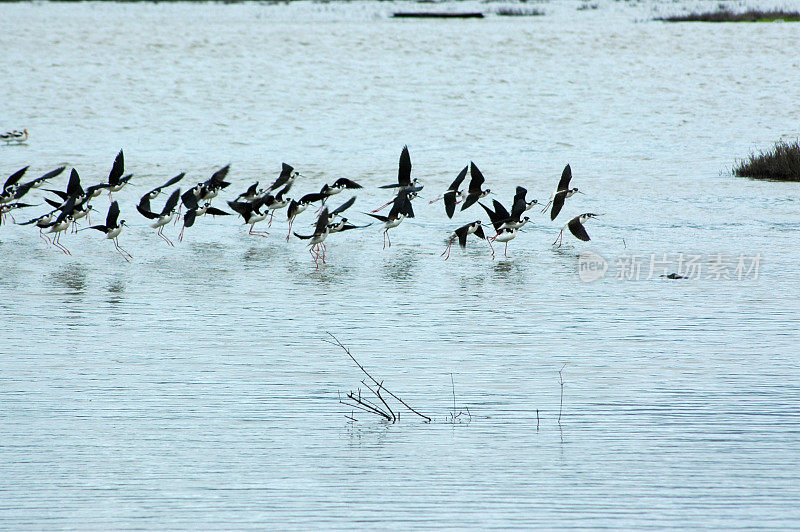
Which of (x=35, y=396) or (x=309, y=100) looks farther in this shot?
(x=309, y=100)

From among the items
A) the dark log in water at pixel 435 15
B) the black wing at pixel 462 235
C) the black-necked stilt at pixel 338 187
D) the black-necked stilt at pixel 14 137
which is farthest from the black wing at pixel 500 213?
the dark log in water at pixel 435 15

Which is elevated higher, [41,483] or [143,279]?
[143,279]

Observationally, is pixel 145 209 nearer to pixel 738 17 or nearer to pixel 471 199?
pixel 471 199

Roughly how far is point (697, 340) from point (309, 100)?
22.6m

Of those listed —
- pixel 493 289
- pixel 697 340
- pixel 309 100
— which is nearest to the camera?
pixel 697 340

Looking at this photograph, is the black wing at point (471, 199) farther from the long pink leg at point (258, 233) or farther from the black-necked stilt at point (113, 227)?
the black-necked stilt at point (113, 227)

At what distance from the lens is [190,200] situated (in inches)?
562

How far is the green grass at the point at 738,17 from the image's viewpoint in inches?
2077

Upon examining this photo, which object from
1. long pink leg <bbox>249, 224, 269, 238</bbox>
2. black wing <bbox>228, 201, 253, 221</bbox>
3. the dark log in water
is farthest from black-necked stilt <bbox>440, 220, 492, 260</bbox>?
the dark log in water

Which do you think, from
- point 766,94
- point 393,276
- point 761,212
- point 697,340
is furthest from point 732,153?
point 697,340

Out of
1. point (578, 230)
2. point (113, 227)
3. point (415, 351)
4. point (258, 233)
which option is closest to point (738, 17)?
point (578, 230)

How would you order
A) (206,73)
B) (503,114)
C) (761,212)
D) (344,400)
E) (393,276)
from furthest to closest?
(206,73)
(503,114)
(761,212)
(393,276)
(344,400)

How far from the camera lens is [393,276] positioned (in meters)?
11.8

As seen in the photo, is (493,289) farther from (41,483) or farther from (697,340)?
(41,483)
